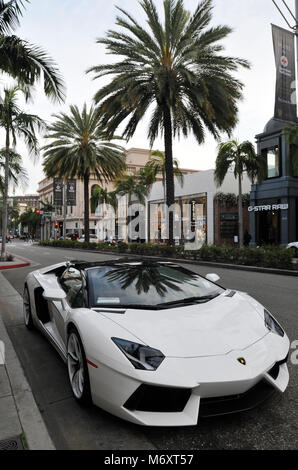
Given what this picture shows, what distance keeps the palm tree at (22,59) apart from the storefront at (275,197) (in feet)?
60.5

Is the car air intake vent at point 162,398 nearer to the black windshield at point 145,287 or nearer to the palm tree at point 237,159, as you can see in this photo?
the black windshield at point 145,287

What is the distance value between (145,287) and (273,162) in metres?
25.7

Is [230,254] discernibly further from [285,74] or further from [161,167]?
[161,167]

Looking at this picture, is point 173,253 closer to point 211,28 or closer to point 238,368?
point 211,28

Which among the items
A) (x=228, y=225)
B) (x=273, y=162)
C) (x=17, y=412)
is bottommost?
(x=17, y=412)

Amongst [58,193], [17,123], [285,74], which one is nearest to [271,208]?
[285,74]

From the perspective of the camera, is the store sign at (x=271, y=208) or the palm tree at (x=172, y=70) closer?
the palm tree at (x=172, y=70)

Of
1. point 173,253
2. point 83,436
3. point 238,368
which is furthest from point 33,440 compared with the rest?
point 173,253

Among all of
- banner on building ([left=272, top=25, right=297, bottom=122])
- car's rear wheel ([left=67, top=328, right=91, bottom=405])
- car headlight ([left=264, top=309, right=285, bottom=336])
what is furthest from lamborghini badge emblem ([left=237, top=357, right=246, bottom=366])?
banner on building ([left=272, top=25, right=297, bottom=122])

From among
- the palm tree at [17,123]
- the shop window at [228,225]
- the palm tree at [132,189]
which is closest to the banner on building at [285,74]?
the palm tree at [17,123]

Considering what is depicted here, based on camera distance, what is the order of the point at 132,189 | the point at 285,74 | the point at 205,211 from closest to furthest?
1. the point at 285,74
2. the point at 205,211
3. the point at 132,189

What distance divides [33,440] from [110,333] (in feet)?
2.95

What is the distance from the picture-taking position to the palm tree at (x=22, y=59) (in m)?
9.95

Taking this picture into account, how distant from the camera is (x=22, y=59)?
10.3m
